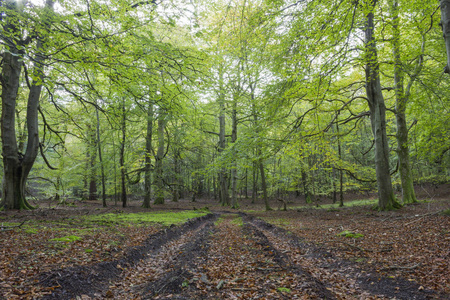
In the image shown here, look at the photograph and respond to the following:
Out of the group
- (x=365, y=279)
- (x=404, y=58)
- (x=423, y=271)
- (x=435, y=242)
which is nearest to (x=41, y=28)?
(x=365, y=279)

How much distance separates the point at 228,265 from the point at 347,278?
226 centimetres

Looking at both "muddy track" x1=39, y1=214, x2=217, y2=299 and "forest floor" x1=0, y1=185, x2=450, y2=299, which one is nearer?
"muddy track" x1=39, y1=214, x2=217, y2=299

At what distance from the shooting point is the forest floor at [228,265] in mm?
3254

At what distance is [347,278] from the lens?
3.89 metres

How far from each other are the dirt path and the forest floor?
2cm

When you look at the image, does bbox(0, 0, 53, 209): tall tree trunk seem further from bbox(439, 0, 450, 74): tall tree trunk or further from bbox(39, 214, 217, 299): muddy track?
bbox(439, 0, 450, 74): tall tree trunk

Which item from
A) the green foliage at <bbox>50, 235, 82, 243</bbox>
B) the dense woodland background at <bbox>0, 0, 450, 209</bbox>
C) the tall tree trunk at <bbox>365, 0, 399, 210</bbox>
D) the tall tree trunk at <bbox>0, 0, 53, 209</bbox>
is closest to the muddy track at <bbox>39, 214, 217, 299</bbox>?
the green foliage at <bbox>50, 235, 82, 243</bbox>

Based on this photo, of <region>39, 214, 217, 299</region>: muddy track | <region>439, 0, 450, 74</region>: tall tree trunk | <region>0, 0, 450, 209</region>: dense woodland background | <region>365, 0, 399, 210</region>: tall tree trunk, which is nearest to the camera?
<region>39, 214, 217, 299</region>: muddy track

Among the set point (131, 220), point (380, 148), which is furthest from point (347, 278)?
point (131, 220)

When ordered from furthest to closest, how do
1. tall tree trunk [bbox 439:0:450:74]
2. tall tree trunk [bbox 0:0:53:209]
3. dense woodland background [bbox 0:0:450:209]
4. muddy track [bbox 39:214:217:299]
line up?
tall tree trunk [bbox 0:0:53:209], dense woodland background [bbox 0:0:450:209], tall tree trunk [bbox 439:0:450:74], muddy track [bbox 39:214:217:299]

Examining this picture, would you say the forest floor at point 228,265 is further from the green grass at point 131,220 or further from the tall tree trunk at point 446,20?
the tall tree trunk at point 446,20

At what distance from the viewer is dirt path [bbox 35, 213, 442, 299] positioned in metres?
3.26

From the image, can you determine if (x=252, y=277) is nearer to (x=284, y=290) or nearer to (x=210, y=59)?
(x=284, y=290)

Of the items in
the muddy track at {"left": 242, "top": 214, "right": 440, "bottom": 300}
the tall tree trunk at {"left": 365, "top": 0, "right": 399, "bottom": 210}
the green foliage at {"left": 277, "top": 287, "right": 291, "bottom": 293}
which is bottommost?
the muddy track at {"left": 242, "top": 214, "right": 440, "bottom": 300}
